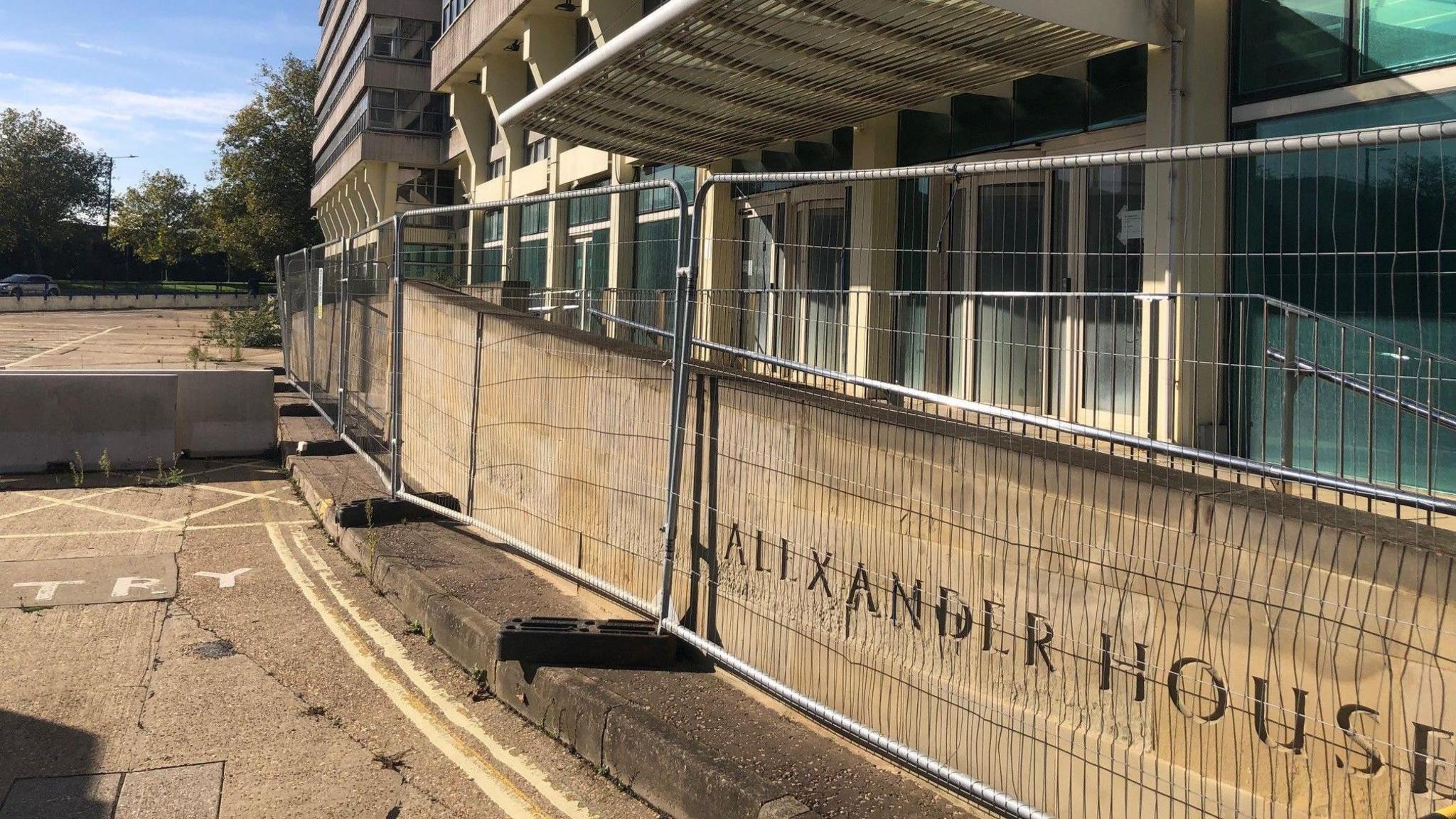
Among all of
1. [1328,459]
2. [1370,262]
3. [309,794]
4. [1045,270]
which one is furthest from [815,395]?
[1045,270]

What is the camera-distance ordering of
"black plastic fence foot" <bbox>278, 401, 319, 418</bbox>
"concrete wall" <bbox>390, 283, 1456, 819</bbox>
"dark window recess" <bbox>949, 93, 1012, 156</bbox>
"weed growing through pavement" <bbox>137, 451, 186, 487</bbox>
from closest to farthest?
"concrete wall" <bbox>390, 283, 1456, 819</bbox> < "dark window recess" <bbox>949, 93, 1012, 156</bbox> < "weed growing through pavement" <bbox>137, 451, 186, 487</bbox> < "black plastic fence foot" <bbox>278, 401, 319, 418</bbox>

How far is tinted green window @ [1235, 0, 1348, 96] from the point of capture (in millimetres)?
8445

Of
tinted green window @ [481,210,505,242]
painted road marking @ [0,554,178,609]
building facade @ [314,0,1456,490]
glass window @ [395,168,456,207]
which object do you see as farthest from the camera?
glass window @ [395,168,456,207]

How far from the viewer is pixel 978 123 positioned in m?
11.8

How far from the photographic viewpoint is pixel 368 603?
768cm

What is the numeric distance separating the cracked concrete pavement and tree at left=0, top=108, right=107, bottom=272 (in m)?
103

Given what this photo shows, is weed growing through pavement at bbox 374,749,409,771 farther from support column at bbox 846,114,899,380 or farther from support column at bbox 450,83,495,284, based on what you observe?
support column at bbox 450,83,495,284

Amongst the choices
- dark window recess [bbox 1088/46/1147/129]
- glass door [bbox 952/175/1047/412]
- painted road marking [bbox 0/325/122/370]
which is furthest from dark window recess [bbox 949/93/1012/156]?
painted road marking [bbox 0/325/122/370]

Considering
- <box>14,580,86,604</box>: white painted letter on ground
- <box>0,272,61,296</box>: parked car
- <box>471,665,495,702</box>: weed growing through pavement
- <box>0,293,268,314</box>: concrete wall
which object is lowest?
<box>471,665,495,702</box>: weed growing through pavement

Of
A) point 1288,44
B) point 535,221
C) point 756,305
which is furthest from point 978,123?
point 535,221

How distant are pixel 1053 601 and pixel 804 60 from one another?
783 cm

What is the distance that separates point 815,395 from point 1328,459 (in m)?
2.09

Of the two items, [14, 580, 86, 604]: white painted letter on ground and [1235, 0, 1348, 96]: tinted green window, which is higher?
[1235, 0, 1348, 96]: tinted green window

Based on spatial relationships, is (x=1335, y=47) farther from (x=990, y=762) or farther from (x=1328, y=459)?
(x=990, y=762)
